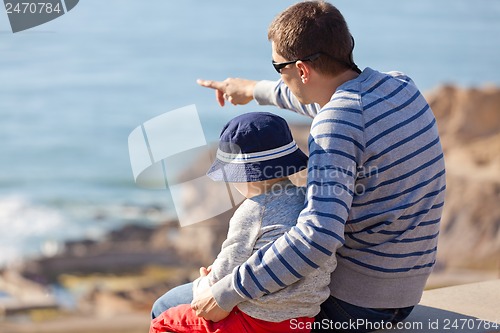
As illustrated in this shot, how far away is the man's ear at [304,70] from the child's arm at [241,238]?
356 millimetres

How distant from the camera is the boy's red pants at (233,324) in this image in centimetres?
210

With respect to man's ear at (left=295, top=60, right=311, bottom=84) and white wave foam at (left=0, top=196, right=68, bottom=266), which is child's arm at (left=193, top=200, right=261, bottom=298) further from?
white wave foam at (left=0, top=196, right=68, bottom=266)

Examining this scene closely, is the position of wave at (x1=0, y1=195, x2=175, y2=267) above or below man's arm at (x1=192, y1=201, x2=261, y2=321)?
below

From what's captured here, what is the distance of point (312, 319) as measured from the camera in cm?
217

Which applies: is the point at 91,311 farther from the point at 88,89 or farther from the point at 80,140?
the point at 88,89

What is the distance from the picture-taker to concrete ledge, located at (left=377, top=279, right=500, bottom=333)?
247 centimetres

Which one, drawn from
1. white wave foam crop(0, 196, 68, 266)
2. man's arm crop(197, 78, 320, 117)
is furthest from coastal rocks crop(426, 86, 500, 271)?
man's arm crop(197, 78, 320, 117)

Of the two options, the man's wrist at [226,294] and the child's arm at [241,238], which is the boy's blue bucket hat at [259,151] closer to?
the child's arm at [241,238]

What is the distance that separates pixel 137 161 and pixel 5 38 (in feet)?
66.6

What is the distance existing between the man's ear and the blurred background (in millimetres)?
4972

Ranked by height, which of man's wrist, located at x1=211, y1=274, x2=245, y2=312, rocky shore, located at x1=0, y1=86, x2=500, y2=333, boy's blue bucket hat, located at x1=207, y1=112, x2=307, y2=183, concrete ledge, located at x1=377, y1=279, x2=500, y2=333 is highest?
boy's blue bucket hat, located at x1=207, y1=112, x2=307, y2=183

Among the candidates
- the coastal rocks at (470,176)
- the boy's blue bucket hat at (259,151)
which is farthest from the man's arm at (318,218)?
the coastal rocks at (470,176)

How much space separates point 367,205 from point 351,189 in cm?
11

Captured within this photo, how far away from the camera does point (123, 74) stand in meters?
21.4
